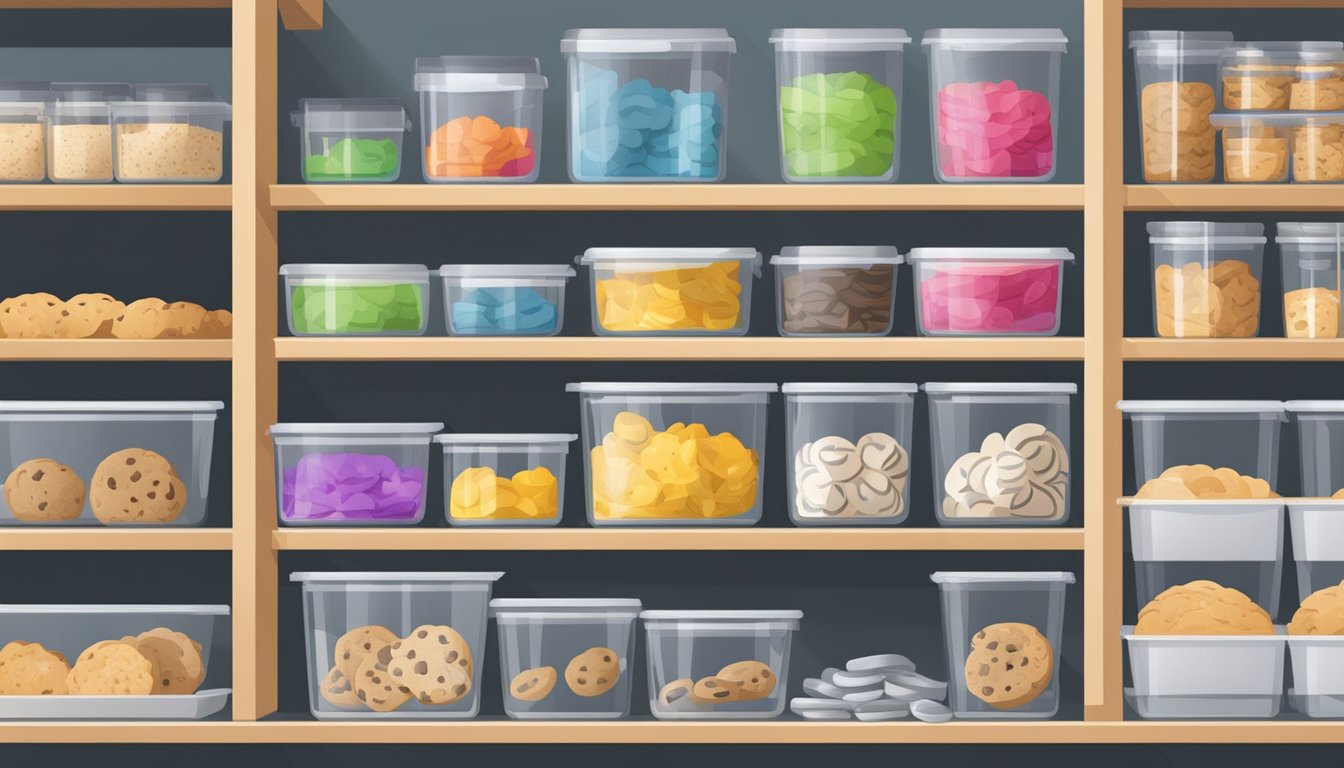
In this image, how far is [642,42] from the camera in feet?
8.07

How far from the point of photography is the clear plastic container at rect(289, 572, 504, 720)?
8.01ft

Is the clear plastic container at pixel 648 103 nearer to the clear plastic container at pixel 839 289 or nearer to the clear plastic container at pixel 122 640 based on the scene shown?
the clear plastic container at pixel 839 289

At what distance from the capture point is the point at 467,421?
2.83m

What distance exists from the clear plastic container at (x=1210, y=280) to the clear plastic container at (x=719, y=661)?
0.81 meters

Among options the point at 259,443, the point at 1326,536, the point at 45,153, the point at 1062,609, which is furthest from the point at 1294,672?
the point at 45,153

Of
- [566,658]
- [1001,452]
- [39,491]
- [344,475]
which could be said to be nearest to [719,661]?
[566,658]

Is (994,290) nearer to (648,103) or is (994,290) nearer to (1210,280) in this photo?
(1210,280)

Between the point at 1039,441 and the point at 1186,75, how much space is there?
0.65 meters

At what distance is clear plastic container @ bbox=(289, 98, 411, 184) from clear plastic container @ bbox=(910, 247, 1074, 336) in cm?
95

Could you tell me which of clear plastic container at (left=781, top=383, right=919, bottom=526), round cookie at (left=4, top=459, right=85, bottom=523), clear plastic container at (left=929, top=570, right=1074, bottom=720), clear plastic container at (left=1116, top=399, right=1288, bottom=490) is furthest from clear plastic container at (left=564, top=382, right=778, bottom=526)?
round cookie at (left=4, top=459, right=85, bottom=523)

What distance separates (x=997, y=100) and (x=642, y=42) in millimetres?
600

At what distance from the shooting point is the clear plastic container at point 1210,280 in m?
2.45

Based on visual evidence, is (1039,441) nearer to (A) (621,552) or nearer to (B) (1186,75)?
(B) (1186,75)

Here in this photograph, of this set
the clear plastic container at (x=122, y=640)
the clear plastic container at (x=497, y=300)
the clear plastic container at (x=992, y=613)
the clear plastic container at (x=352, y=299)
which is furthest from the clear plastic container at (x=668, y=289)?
the clear plastic container at (x=122, y=640)
